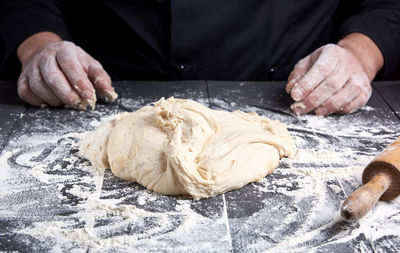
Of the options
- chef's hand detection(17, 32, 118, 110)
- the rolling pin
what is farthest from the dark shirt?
the rolling pin

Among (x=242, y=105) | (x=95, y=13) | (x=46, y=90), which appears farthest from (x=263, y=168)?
(x=95, y=13)

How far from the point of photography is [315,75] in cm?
212

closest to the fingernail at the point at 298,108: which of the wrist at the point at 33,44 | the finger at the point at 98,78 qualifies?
the finger at the point at 98,78

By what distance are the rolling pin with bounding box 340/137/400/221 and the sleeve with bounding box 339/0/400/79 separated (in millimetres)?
1014

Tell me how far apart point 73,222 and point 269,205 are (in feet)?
Answer: 1.92

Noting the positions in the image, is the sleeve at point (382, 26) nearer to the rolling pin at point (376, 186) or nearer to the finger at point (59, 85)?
the rolling pin at point (376, 186)

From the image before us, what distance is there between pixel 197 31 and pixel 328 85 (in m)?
0.69

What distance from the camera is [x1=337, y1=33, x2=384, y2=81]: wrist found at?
238cm

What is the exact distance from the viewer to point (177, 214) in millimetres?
1490

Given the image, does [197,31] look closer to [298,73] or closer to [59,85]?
[298,73]

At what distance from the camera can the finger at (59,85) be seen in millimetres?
2105

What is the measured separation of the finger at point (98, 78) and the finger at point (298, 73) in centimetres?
76

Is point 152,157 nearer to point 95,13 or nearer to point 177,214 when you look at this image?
point 177,214

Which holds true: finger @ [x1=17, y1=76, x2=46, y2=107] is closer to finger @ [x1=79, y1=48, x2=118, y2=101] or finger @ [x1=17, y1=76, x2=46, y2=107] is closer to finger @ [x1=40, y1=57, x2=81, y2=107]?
finger @ [x1=40, y1=57, x2=81, y2=107]
